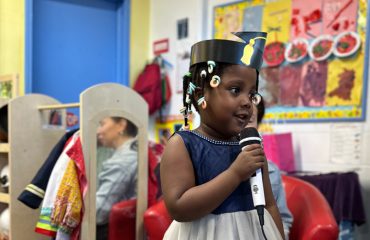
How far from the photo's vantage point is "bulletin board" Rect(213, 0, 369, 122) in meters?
2.26

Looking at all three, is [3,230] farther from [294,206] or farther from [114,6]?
[114,6]

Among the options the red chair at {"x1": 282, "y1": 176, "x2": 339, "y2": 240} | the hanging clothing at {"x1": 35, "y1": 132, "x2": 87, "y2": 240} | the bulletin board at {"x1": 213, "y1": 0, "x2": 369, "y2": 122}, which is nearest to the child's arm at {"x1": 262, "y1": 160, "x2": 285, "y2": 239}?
the red chair at {"x1": 282, "y1": 176, "x2": 339, "y2": 240}

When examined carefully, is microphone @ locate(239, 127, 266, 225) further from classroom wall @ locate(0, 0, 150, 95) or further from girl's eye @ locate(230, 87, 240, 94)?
classroom wall @ locate(0, 0, 150, 95)

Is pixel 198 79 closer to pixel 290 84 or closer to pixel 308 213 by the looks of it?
pixel 308 213

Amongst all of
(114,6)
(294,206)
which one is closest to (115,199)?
(294,206)

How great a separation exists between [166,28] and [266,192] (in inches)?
97.0

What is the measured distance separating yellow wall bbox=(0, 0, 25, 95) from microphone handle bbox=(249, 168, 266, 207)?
218cm

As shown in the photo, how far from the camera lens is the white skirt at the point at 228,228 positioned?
3.13 ft

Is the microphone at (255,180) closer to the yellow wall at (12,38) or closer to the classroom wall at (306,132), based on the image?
the classroom wall at (306,132)

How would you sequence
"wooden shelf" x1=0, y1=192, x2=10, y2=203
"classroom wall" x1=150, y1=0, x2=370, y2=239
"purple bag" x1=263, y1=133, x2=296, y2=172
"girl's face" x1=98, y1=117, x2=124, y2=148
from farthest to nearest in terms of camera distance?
"purple bag" x1=263, y1=133, x2=296, y2=172
"classroom wall" x1=150, y1=0, x2=370, y2=239
"wooden shelf" x1=0, y1=192, x2=10, y2=203
"girl's face" x1=98, y1=117, x2=124, y2=148

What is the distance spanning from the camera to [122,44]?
10.9 feet

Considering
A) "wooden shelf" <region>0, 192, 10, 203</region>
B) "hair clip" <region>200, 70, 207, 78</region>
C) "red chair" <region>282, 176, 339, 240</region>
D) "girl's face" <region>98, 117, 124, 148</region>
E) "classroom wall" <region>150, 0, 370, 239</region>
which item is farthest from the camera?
"classroom wall" <region>150, 0, 370, 239</region>

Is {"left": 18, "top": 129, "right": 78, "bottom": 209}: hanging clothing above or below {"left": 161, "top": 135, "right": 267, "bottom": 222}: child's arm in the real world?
below

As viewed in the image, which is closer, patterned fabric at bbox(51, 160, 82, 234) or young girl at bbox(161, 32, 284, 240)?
young girl at bbox(161, 32, 284, 240)
